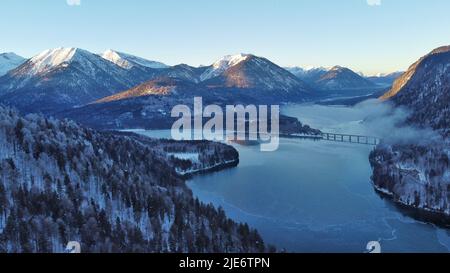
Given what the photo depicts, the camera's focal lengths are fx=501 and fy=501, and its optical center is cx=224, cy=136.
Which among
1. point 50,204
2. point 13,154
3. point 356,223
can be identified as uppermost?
point 13,154

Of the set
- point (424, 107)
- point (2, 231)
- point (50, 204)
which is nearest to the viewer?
point (2, 231)

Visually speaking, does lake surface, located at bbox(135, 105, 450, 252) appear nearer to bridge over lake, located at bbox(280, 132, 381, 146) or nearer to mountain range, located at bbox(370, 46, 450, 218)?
mountain range, located at bbox(370, 46, 450, 218)

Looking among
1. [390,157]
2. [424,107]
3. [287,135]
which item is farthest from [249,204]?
[424,107]

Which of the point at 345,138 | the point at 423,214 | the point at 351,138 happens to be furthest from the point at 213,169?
the point at 345,138

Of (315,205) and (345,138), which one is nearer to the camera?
(315,205)

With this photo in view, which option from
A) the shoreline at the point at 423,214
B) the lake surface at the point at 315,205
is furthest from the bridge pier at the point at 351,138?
the shoreline at the point at 423,214

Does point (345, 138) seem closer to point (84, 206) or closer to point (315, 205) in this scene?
point (315, 205)

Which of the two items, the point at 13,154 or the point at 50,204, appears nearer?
the point at 50,204
